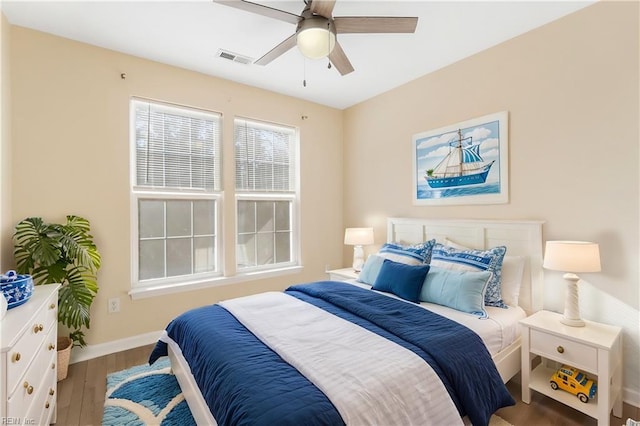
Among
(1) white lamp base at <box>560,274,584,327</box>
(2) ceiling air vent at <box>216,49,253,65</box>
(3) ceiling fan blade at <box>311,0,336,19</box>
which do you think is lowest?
(1) white lamp base at <box>560,274,584,327</box>

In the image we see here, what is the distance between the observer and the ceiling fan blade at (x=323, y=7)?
1723mm

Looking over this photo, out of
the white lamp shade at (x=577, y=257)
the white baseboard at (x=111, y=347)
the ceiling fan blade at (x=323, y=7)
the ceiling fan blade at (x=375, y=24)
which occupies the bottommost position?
the white baseboard at (x=111, y=347)

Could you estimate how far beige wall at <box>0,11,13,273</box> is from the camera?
2191mm

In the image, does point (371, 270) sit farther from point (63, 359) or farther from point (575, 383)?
point (63, 359)

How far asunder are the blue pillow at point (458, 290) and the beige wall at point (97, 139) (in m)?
2.12

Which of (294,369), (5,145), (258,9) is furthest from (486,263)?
(5,145)

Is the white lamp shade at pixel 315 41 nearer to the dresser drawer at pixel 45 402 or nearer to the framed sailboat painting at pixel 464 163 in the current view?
the framed sailboat painting at pixel 464 163

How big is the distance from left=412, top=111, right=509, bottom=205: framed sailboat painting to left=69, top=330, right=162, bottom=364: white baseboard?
10.0 ft

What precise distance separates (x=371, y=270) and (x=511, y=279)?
1.15 m

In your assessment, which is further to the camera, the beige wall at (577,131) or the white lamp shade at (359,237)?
the white lamp shade at (359,237)

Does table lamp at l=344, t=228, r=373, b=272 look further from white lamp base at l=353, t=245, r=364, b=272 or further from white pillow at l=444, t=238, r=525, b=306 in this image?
white pillow at l=444, t=238, r=525, b=306

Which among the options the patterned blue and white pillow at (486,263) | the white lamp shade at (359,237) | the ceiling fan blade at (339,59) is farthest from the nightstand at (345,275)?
the ceiling fan blade at (339,59)

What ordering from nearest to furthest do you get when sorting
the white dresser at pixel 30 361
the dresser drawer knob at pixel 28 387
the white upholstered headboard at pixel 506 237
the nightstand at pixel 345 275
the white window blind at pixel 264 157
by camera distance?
the white dresser at pixel 30 361 < the dresser drawer knob at pixel 28 387 < the white upholstered headboard at pixel 506 237 < the nightstand at pixel 345 275 < the white window blind at pixel 264 157

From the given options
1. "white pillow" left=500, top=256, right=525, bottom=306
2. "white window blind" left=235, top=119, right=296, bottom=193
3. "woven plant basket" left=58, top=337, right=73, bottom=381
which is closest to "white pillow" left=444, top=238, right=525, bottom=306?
"white pillow" left=500, top=256, right=525, bottom=306
